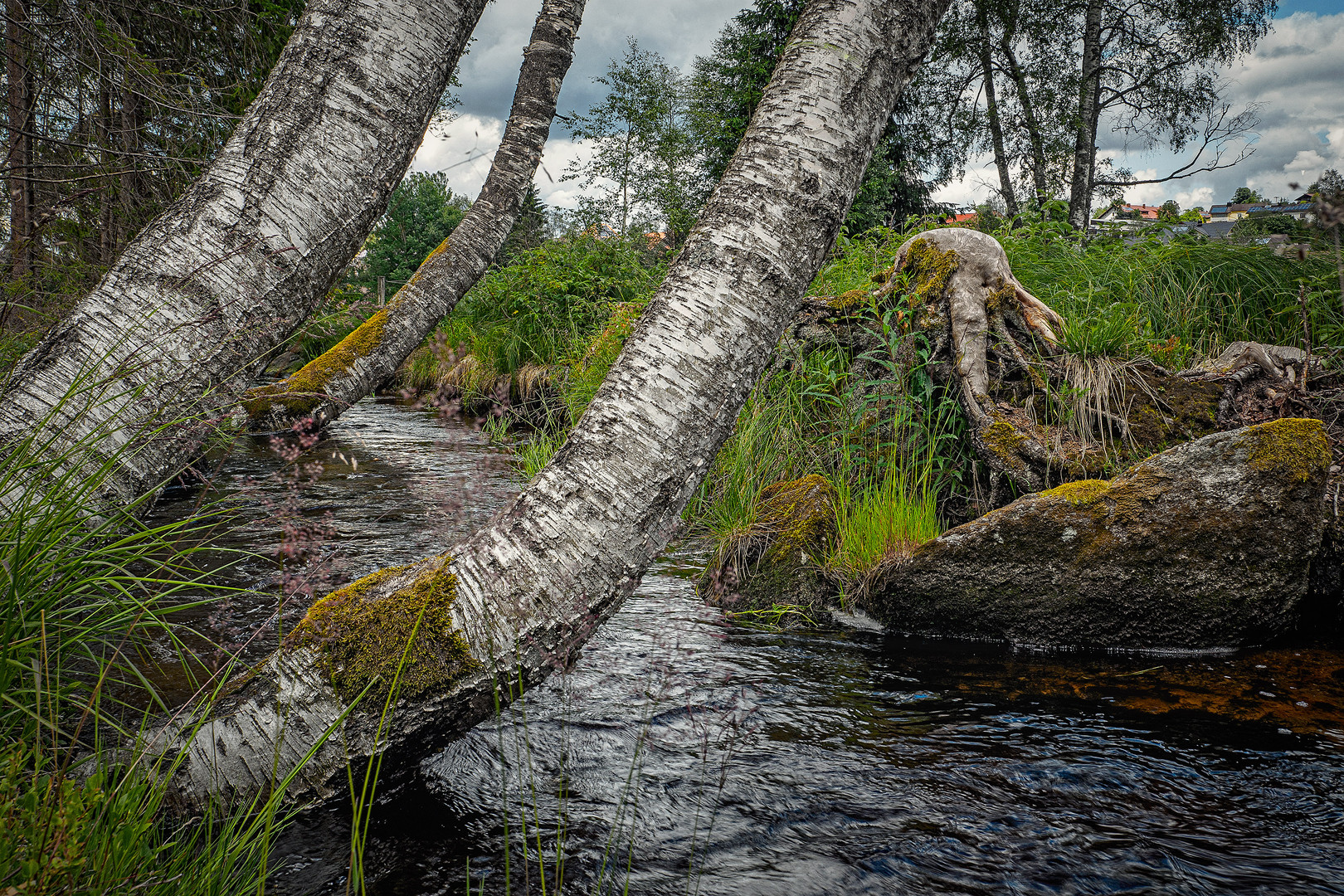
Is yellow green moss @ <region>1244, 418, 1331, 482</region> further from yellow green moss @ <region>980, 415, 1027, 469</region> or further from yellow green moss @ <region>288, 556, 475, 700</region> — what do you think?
yellow green moss @ <region>288, 556, 475, 700</region>

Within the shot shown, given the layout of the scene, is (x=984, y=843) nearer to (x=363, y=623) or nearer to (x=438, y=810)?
(x=438, y=810)

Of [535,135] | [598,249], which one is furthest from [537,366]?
[535,135]

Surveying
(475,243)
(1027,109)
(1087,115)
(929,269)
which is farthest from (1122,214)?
(1027,109)

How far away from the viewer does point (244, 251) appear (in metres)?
2.01

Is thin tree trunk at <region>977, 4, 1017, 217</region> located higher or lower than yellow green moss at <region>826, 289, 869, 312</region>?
higher

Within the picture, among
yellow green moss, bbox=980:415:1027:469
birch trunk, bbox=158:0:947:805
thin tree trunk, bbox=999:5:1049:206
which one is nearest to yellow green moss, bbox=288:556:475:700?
birch trunk, bbox=158:0:947:805

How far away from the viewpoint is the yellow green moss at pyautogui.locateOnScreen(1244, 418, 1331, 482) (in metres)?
3.38

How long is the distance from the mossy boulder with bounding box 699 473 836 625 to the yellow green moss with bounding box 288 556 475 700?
92.7 inches

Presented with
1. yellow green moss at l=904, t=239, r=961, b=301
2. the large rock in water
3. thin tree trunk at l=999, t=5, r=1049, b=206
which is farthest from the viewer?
thin tree trunk at l=999, t=5, r=1049, b=206

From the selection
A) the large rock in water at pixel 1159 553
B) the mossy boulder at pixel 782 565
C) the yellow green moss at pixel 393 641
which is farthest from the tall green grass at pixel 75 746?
the large rock in water at pixel 1159 553

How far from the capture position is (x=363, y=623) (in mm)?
1727

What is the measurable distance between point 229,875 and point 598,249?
1209 centimetres

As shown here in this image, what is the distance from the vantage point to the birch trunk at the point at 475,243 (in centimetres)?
595

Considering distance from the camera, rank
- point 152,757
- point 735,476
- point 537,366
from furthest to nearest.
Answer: point 537,366
point 735,476
point 152,757
